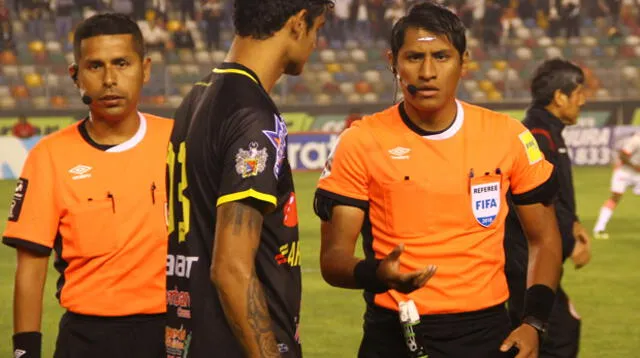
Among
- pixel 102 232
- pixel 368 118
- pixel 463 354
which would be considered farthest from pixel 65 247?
pixel 463 354

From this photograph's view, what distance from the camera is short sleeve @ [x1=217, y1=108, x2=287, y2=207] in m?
3.02

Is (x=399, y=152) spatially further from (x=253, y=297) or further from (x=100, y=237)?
(x=253, y=297)

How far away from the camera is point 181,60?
27.8 metres

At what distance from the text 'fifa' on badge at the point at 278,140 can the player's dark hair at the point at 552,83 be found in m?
4.18

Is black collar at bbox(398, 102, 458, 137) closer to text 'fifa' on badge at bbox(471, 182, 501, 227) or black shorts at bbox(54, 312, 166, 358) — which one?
text 'fifa' on badge at bbox(471, 182, 501, 227)

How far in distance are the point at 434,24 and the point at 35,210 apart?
165cm

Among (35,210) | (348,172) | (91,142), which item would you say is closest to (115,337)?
(35,210)

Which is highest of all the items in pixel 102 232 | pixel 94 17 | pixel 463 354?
pixel 94 17

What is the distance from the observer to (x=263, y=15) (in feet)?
10.4

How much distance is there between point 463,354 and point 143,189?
1381 millimetres

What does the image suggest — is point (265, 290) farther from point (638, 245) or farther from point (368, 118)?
point (638, 245)

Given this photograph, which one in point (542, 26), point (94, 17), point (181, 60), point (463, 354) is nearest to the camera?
point (463, 354)

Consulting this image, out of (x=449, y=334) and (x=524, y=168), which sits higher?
(x=524, y=168)

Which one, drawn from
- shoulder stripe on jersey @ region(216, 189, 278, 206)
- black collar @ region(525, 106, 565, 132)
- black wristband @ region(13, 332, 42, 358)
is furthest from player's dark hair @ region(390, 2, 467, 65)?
black collar @ region(525, 106, 565, 132)
